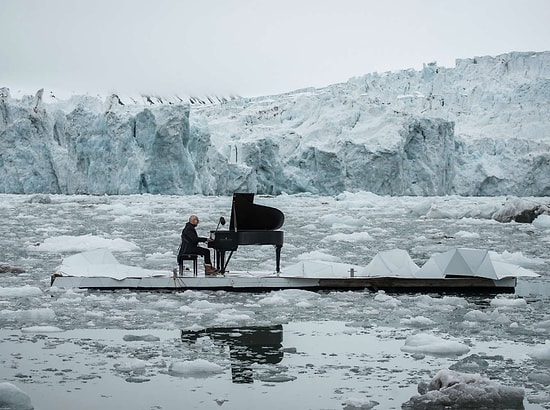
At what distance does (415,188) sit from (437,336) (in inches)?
2164

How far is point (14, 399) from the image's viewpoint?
5008 mm

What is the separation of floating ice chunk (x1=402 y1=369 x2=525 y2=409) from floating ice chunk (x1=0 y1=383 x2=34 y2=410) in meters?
2.59

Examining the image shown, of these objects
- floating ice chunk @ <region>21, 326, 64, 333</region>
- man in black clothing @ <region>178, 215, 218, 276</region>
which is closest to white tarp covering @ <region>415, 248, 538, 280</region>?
man in black clothing @ <region>178, 215, 218, 276</region>

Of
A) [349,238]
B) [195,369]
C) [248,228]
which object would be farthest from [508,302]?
[349,238]

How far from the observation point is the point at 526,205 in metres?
31.2

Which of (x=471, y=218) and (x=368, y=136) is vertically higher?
(x=368, y=136)

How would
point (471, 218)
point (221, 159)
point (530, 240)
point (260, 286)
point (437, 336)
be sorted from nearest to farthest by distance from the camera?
point (437, 336)
point (260, 286)
point (530, 240)
point (471, 218)
point (221, 159)

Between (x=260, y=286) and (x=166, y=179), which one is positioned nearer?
(x=260, y=286)

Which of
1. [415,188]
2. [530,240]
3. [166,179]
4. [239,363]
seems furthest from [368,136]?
[239,363]

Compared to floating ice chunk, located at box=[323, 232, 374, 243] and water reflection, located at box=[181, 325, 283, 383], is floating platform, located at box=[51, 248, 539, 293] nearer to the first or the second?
water reflection, located at box=[181, 325, 283, 383]

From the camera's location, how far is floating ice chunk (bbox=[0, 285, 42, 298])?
33.4 ft

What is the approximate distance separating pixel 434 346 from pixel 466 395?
1915 mm

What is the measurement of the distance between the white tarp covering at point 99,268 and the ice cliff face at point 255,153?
131 ft

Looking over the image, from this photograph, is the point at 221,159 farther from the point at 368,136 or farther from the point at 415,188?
the point at 415,188
